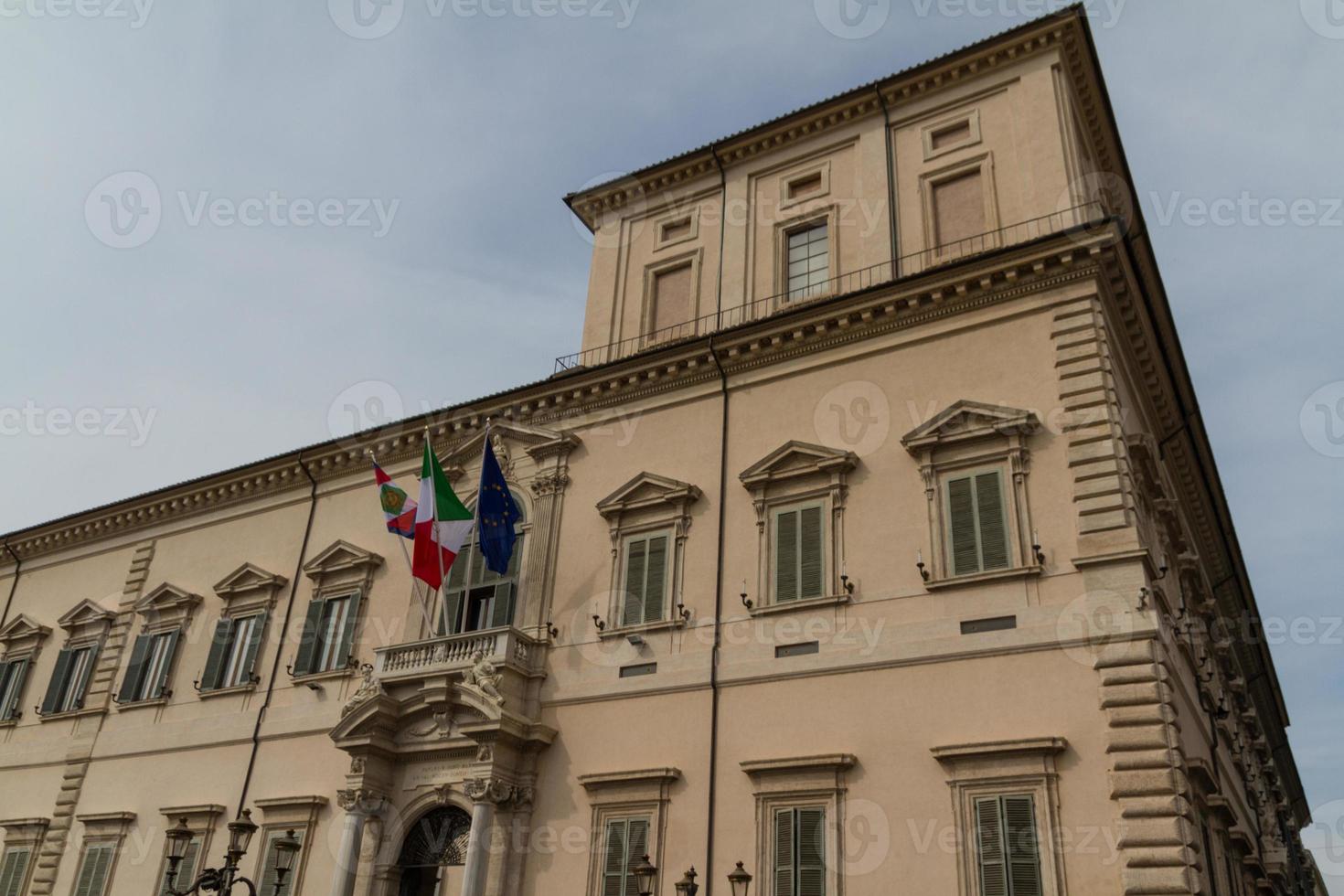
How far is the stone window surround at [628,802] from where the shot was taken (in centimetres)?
1733

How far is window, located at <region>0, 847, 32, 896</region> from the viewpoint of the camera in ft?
79.9

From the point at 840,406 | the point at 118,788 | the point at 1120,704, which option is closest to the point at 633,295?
the point at 840,406

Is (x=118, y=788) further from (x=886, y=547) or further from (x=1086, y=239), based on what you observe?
(x=1086, y=239)

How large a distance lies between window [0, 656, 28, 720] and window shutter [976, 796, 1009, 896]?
81.6 ft

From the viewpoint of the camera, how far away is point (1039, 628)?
15.6 metres

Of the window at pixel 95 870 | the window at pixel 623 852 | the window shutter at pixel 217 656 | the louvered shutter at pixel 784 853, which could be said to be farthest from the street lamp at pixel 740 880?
the window at pixel 95 870

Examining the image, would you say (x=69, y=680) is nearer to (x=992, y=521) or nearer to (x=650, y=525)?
(x=650, y=525)

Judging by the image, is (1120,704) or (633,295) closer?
(1120,704)

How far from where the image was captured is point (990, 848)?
47.7ft

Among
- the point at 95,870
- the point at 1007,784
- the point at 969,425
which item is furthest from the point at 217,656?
the point at 1007,784

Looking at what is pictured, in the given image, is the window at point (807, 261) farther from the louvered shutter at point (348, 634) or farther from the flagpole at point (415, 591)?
the louvered shutter at point (348, 634)

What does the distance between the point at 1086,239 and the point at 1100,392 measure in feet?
8.95

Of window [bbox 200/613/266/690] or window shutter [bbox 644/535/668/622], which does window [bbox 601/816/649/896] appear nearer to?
window shutter [bbox 644/535/668/622]

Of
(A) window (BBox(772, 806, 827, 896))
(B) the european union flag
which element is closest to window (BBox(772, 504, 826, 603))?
(A) window (BBox(772, 806, 827, 896))
